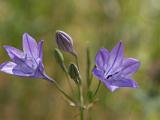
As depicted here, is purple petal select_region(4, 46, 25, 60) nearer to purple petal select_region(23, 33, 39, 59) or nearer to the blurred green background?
purple petal select_region(23, 33, 39, 59)

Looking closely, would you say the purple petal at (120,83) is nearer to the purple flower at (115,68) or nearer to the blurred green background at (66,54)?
the purple flower at (115,68)

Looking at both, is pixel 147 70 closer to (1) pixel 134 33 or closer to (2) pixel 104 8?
(1) pixel 134 33

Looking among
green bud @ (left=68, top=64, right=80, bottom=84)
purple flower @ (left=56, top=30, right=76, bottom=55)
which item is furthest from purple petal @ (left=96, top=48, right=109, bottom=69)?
purple flower @ (left=56, top=30, right=76, bottom=55)

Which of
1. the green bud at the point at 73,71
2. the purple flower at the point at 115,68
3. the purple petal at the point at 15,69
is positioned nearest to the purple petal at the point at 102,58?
the purple flower at the point at 115,68

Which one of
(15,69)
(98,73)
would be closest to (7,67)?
(15,69)

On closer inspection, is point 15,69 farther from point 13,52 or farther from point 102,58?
point 102,58
